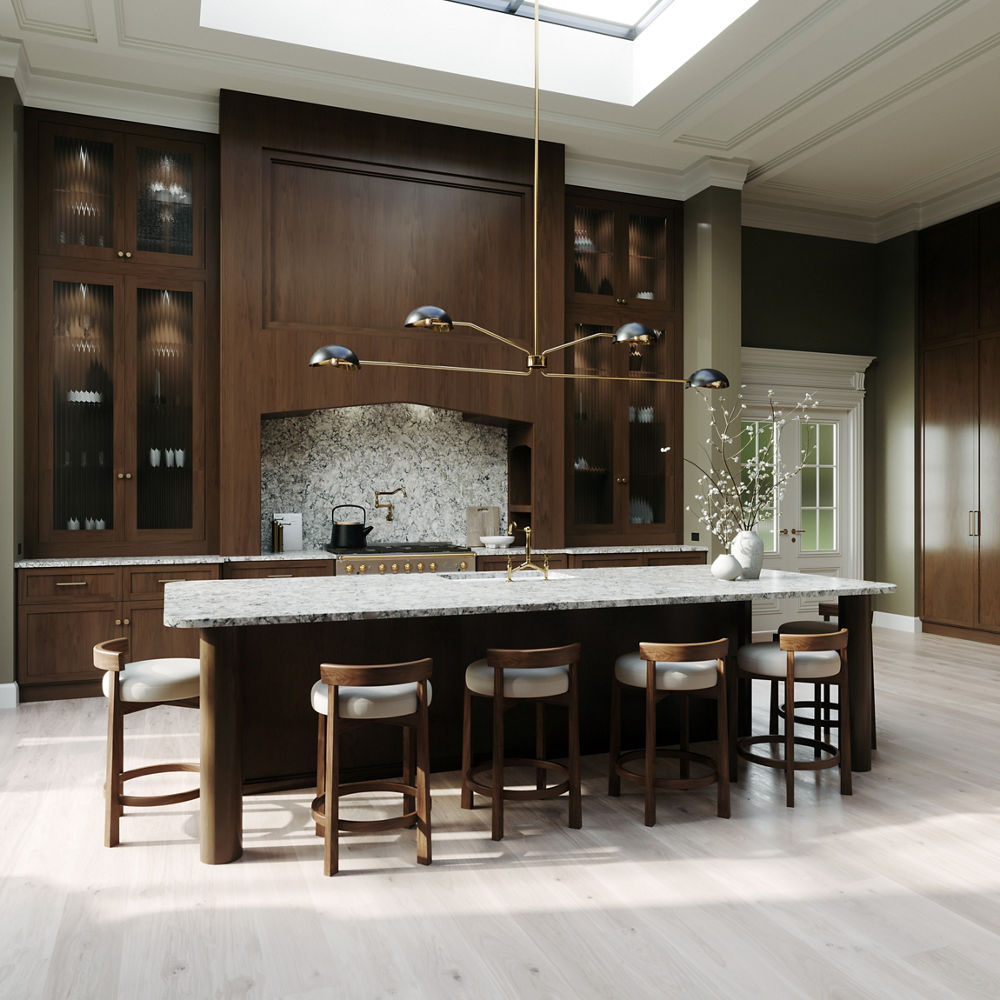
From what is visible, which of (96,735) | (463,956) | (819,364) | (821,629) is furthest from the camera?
(819,364)

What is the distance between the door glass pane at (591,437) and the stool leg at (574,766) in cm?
341

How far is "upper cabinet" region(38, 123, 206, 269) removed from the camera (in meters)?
5.33

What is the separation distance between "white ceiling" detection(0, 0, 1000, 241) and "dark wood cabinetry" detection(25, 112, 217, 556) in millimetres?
355

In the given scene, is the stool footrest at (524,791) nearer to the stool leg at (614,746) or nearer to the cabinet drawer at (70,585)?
the stool leg at (614,746)

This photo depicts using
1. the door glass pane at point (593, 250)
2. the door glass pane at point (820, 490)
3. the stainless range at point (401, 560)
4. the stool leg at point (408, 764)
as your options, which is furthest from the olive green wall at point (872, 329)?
the stool leg at point (408, 764)

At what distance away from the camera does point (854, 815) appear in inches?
132

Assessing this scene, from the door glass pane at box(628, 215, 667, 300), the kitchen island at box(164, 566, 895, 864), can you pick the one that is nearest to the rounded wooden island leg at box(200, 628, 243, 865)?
the kitchen island at box(164, 566, 895, 864)

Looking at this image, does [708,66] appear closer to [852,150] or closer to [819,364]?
[852,150]

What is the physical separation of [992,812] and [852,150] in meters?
5.09

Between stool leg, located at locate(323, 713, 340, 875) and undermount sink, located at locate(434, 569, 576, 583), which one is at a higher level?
undermount sink, located at locate(434, 569, 576, 583)

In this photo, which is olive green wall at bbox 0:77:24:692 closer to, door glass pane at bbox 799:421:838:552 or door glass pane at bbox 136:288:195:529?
door glass pane at bbox 136:288:195:529

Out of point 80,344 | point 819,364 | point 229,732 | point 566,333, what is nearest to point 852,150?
point 819,364

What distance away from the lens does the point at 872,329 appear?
811 centimetres

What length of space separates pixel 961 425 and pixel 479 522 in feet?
14.4
